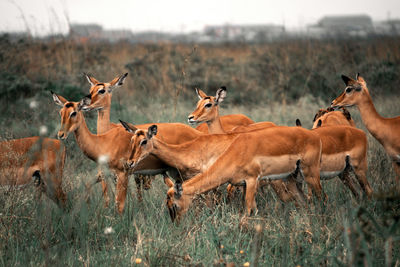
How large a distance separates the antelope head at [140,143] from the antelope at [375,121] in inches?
127

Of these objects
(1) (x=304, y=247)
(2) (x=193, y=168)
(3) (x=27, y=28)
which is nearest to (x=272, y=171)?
(2) (x=193, y=168)

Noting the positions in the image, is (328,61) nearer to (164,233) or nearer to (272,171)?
(272,171)

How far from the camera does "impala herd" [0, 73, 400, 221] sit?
538cm

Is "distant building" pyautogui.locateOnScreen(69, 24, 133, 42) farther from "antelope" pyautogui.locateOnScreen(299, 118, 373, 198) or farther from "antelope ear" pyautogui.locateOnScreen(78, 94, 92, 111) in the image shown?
"antelope" pyautogui.locateOnScreen(299, 118, 373, 198)

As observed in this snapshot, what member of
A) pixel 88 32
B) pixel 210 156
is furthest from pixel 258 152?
pixel 88 32

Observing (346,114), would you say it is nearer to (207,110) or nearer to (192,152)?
(207,110)

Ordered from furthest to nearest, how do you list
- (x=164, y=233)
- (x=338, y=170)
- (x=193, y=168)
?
(x=338, y=170)
(x=193, y=168)
(x=164, y=233)

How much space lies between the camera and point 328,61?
17.7 metres

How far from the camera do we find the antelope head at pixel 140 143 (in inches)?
214

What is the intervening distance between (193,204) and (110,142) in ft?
5.21

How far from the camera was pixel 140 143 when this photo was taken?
552cm

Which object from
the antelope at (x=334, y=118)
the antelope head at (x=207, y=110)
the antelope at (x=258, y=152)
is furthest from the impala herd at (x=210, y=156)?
the antelope at (x=334, y=118)

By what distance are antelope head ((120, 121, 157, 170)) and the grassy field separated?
1.63ft

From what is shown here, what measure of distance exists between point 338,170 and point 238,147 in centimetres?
175
